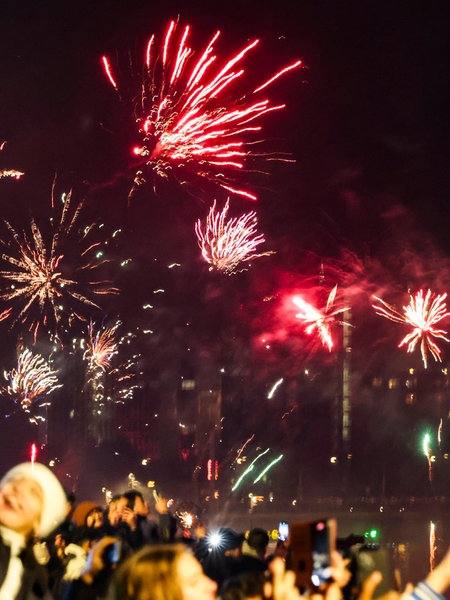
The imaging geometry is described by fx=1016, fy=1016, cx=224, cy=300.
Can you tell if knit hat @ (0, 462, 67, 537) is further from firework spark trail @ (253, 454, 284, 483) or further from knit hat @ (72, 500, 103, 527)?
firework spark trail @ (253, 454, 284, 483)

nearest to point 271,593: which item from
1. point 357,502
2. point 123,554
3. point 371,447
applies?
point 123,554

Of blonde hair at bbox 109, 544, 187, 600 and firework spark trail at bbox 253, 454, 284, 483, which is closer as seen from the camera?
blonde hair at bbox 109, 544, 187, 600

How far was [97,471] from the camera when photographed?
60.6 meters

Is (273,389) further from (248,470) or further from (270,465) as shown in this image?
(248,470)

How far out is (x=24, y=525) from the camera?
4.75 metres

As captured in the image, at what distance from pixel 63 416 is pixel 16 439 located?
15.5m

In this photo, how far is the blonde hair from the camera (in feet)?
11.4

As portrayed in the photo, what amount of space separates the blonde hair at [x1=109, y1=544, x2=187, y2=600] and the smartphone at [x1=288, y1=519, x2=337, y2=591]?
1.57 metres

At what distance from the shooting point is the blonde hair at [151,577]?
3.47 meters

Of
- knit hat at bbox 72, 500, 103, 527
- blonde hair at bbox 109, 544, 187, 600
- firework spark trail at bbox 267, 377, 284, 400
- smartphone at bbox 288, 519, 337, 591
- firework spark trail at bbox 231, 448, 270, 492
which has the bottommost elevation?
blonde hair at bbox 109, 544, 187, 600

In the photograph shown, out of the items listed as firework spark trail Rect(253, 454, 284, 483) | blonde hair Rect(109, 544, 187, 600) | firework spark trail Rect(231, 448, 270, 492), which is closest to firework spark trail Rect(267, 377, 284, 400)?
firework spark trail Rect(231, 448, 270, 492)

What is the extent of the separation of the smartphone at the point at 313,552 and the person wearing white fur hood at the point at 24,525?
1212 mm

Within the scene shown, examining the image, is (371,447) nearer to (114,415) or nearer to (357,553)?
(114,415)

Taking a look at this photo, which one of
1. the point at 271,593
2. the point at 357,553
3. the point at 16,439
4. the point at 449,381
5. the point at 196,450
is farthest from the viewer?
the point at 449,381
